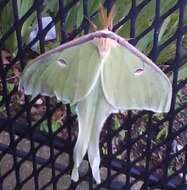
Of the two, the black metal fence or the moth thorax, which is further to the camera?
the black metal fence

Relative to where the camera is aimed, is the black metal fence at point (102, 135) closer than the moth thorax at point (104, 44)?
No

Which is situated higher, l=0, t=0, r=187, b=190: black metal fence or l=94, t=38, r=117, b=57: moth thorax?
l=94, t=38, r=117, b=57: moth thorax

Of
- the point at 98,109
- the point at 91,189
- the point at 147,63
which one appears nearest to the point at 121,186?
the point at 91,189

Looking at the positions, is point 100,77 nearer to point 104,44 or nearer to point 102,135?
point 104,44

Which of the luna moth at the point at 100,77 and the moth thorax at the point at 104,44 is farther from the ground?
the moth thorax at the point at 104,44

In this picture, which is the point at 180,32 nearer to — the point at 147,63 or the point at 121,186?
the point at 147,63

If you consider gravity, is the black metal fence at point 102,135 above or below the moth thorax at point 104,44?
below

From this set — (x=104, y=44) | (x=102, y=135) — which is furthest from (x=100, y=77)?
(x=102, y=135)
